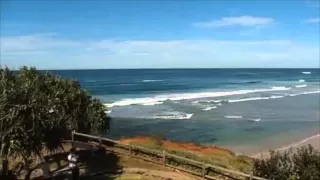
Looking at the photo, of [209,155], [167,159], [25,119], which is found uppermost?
[25,119]

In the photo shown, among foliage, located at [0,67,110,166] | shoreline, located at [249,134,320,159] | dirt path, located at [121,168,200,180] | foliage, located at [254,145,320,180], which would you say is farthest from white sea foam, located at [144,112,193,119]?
foliage, located at [254,145,320,180]

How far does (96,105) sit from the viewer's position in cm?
2452

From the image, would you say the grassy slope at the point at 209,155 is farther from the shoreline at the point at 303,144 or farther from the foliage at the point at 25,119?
the foliage at the point at 25,119

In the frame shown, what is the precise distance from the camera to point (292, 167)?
1642 centimetres

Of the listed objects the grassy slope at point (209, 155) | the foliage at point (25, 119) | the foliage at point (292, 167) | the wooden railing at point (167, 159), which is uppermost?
the foliage at point (25, 119)

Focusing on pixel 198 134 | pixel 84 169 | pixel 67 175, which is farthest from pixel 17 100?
pixel 198 134

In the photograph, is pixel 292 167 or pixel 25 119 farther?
pixel 292 167

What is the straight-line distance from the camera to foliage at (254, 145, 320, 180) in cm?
1566

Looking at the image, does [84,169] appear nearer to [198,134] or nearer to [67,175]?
[67,175]

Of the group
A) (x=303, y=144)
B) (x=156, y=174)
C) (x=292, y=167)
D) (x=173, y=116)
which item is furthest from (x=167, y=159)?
(x=173, y=116)

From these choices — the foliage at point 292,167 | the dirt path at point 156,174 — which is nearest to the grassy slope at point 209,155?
the dirt path at point 156,174

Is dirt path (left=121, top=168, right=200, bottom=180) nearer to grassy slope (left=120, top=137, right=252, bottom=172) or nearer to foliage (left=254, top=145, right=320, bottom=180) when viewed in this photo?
grassy slope (left=120, top=137, right=252, bottom=172)

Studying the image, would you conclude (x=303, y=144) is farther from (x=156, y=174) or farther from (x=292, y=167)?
(x=156, y=174)

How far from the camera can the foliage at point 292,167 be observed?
51.4 feet
